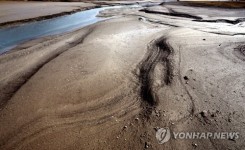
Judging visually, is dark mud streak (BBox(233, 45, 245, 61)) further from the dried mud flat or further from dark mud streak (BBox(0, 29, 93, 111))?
A: dark mud streak (BBox(0, 29, 93, 111))

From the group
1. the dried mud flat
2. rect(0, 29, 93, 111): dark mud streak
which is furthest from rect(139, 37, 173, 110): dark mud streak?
rect(0, 29, 93, 111): dark mud streak

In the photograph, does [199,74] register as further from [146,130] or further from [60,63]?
[60,63]

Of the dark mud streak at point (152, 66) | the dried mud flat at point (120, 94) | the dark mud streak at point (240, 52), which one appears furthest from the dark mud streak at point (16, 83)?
the dark mud streak at point (240, 52)

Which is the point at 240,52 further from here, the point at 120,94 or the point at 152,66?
the point at 120,94

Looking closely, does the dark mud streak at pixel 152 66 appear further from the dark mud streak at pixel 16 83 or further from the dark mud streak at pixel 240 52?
the dark mud streak at pixel 16 83

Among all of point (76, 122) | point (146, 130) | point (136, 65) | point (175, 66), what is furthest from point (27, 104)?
point (175, 66)

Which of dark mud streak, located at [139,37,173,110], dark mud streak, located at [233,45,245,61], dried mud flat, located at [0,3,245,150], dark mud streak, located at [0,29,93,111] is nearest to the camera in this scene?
dried mud flat, located at [0,3,245,150]

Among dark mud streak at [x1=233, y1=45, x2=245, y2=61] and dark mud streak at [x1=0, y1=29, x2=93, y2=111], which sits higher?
dark mud streak at [x1=233, y1=45, x2=245, y2=61]

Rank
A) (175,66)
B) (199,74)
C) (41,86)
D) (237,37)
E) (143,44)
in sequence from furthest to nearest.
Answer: (237,37)
(143,44)
(175,66)
(199,74)
(41,86)
